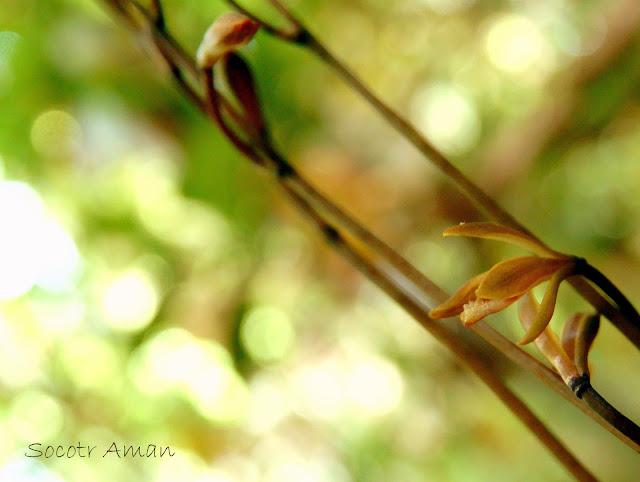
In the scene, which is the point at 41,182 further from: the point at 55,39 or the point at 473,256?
the point at 473,256

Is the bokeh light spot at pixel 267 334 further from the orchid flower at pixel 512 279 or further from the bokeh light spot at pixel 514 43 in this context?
the orchid flower at pixel 512 279

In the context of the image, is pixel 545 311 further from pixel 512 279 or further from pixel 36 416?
pixel 36 416

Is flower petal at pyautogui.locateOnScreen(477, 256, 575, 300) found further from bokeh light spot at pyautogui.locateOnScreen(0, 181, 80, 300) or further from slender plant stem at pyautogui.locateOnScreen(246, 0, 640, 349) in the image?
bokeh light spot at pyautogui.locateOnScreen(0, 181, 80, 300)

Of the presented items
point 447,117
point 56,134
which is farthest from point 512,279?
point 56,134

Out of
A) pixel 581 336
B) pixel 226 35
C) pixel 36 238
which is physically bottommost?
pixel 581 336

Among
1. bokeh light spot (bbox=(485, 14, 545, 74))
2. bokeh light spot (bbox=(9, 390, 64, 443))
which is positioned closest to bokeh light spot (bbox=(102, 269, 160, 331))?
bokeh light spot (bbox=(9, 390, 64, 443))

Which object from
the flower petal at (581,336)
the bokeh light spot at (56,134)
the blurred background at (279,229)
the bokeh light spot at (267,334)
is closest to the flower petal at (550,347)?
the flower petal at (581,336)
